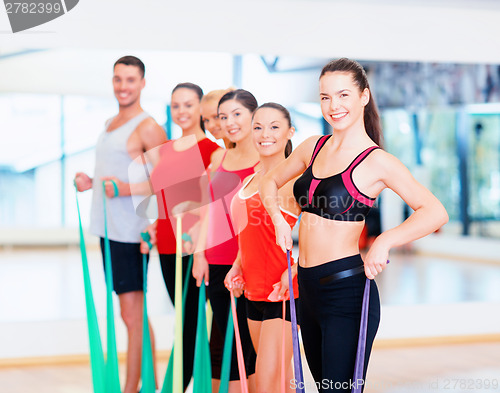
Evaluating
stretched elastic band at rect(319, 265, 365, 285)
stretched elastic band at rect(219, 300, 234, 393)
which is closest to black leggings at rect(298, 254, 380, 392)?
stretched elastic band at rect(319, 265, 365, 285)

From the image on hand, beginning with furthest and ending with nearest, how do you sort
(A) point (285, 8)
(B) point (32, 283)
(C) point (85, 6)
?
(B) point (32, 283) → (A) point (285, 8) → (C) point (85, 6)

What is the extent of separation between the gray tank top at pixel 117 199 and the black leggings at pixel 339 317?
1456 millimetres

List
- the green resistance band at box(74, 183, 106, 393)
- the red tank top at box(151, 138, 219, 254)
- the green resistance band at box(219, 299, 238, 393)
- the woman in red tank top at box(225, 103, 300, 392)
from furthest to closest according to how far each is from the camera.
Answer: the red tank top at box(151, 138, 219, 254), the green resistance band at box(74, 183, 106, 393), the green resistance band at box(219, 299, 238, 393), the woman in red tank top at box(225, 103, 300, 392)

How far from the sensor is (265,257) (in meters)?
2.19

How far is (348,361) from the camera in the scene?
5.66 ft

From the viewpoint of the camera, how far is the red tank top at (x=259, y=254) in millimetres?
2180

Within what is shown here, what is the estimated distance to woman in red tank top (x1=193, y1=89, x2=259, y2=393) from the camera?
2.47 metres

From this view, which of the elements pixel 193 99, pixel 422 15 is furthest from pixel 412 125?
pixel 193 99

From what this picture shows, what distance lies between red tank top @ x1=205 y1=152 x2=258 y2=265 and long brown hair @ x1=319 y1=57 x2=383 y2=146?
0.74 meters

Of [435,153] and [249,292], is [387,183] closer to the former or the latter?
[249,292]

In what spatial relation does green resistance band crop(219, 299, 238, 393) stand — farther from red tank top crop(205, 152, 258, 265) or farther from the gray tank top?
the gray tank top

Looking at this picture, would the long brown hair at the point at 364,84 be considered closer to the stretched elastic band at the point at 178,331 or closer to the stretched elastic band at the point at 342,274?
the stretched elastic band at the point at 342,274

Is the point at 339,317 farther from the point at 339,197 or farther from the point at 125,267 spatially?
the point at 125,267

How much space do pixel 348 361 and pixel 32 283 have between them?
5870 millimetres
